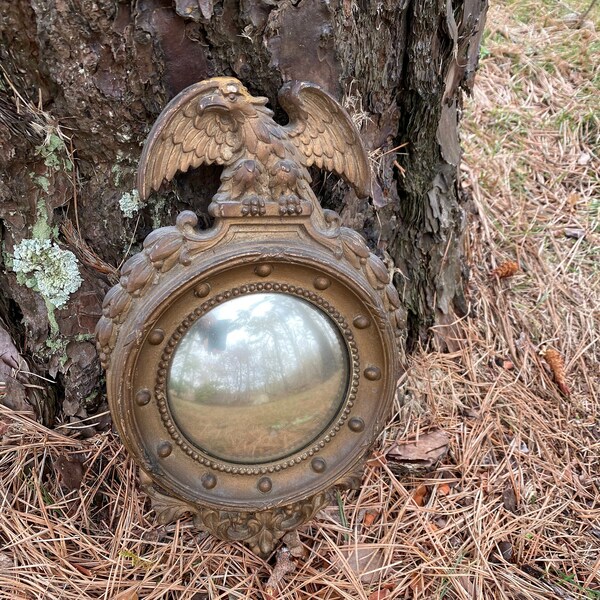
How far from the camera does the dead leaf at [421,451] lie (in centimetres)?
135

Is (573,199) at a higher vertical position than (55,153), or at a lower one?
lower

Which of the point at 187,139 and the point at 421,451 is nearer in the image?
the point at 187,139

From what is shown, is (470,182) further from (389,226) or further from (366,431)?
(366,431)

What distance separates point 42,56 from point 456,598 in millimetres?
1241

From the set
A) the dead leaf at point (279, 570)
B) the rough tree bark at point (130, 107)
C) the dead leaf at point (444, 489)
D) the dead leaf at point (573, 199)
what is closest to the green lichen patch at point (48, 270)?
the rough tree bark at point (130, 107)

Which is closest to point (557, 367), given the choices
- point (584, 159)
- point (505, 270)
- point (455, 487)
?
point (505, 270)

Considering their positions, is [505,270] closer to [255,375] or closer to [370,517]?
[370,517]

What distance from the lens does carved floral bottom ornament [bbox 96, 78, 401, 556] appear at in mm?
965

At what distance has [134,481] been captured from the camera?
3.99 feet

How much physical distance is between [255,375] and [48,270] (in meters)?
0.46

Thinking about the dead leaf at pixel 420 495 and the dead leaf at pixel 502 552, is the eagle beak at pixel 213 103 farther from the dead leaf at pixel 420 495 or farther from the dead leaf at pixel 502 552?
the dead leaf at pixel 502 552

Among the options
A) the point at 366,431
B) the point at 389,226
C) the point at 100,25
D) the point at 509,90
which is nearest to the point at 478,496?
the point at 366,431

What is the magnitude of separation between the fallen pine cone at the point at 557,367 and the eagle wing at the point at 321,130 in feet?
2.78

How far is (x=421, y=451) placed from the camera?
1368mm
